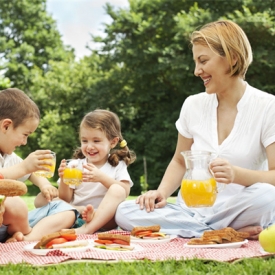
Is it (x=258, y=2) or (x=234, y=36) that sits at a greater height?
(x=258, y=2)

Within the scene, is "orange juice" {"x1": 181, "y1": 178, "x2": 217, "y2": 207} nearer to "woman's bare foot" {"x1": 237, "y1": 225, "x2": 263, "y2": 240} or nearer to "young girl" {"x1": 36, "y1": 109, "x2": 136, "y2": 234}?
"woman's bare foot" {"x1": 237, "y1": 225, "x2": 263, "y2": 240}

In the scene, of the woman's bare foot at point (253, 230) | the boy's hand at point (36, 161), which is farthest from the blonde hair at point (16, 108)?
the woman's bare foot at point (253, 230)

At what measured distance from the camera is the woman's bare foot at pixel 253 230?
414 cm

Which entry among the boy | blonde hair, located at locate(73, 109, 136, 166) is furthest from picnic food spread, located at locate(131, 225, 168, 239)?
blonde hair, located at locate(73, 109, 136, 166)

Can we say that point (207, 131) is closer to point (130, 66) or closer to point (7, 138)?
point (7, 138)

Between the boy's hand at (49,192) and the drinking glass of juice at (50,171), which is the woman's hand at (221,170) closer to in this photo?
the drinking glass of juice at (50,171)

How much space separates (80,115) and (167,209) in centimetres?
2081

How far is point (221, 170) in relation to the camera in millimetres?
3668

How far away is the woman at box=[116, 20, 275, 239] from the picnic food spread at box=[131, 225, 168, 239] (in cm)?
24

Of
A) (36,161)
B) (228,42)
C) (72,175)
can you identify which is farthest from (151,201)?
(228,42)

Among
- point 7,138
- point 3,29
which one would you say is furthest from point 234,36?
point 3,29

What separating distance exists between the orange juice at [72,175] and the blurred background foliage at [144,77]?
15.7 metres

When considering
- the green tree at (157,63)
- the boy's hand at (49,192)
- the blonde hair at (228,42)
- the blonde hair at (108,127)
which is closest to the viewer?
the blonde hair at (228,42)

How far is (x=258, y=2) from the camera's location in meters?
21.4
